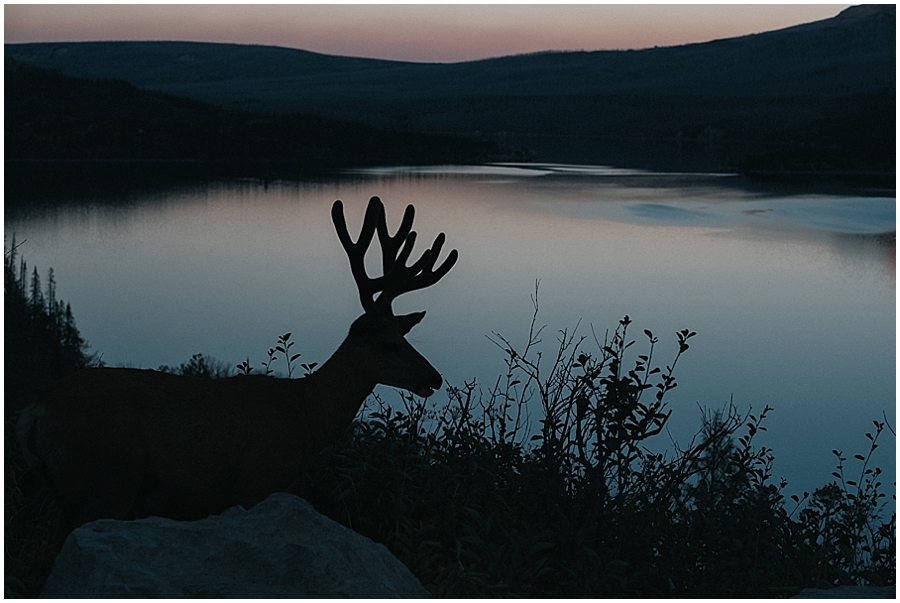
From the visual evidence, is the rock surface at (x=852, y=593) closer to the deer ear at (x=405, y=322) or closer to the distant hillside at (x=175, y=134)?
the deer ear at (x=405, y=322)

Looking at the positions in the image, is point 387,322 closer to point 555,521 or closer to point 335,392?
point 335,392

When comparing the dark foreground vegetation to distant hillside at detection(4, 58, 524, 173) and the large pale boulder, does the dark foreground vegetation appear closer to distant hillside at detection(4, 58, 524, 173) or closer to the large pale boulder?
the large pale boulder

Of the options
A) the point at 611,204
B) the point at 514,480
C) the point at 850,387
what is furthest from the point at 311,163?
the point at 514,480

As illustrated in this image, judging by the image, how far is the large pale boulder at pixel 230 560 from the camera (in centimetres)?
363

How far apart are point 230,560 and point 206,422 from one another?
811 millimetres

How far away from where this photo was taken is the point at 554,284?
63.3 feet

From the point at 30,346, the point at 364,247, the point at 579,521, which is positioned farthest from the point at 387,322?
the point at 30,346

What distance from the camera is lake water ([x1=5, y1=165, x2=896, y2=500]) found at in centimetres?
1301

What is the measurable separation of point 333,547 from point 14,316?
8518mm

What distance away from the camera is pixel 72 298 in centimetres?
1895

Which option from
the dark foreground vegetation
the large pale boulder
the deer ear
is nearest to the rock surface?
the dark foreground vegetation

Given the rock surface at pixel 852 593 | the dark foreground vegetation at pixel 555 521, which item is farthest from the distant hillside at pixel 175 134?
the rock surface at pixel 852 593

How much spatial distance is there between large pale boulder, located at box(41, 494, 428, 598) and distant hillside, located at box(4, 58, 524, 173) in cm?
4103

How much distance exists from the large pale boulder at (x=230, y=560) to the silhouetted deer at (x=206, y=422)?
1.17 feet
